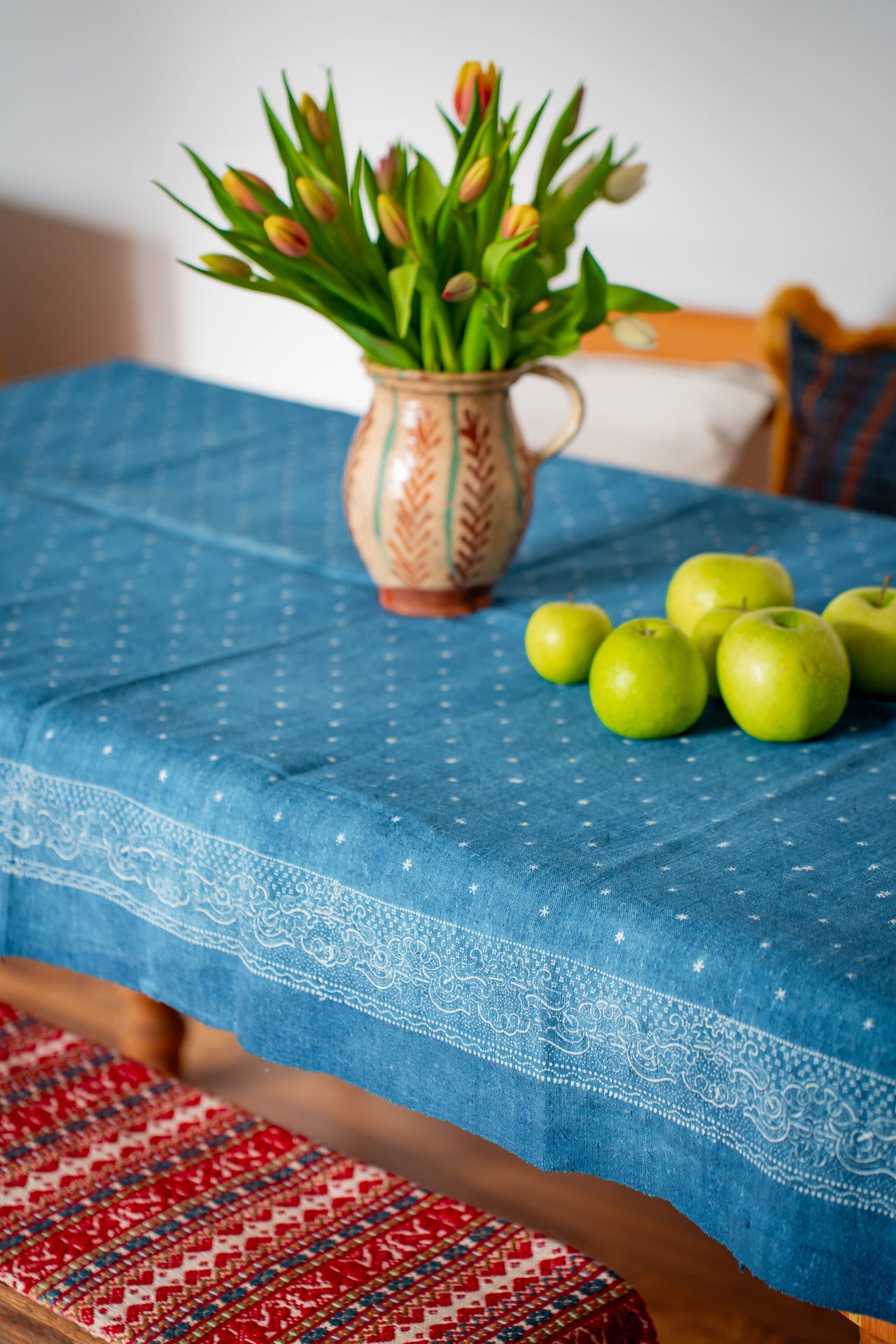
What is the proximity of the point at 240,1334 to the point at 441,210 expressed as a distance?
0.86 m

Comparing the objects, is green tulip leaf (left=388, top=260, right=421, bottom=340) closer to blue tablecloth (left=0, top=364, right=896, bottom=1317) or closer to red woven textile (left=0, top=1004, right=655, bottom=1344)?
blue tablecloth (left=0, top=364, right=896, bottom=1317)

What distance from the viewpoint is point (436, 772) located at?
100cm

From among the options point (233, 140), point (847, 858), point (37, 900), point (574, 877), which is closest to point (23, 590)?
point (37, 900)

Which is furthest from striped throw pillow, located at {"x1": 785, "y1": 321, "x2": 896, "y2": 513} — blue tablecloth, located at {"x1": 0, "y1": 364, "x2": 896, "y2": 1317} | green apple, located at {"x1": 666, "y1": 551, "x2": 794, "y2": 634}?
green apple, located at {"x1": 666, "y1": 551, "x2": 794, "y2": 634}

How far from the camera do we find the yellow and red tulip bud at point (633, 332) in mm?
1238

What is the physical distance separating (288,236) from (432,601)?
36 cm

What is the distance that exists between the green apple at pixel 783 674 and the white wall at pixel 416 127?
1.99 metres

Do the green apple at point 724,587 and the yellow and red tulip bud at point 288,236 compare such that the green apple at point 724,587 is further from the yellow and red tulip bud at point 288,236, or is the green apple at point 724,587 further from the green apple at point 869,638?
the yellow and red tulip bud at point 288,236

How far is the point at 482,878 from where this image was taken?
2.85ft

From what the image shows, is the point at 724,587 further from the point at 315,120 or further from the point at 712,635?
the point at 315,120

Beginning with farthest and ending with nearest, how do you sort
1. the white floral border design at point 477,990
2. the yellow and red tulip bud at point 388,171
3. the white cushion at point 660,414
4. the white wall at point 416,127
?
the white wall at point 416,127 < the white cushion at point 660,414 < the yellow and red tulip bud at point 388,171 < the white floral border design at point 477,990

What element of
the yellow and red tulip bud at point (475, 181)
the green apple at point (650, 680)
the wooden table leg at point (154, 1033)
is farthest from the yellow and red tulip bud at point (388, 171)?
the wooden table leg at point (154, 1033)

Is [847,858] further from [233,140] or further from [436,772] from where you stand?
[233,140]

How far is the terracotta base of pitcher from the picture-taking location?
133 centimetres
